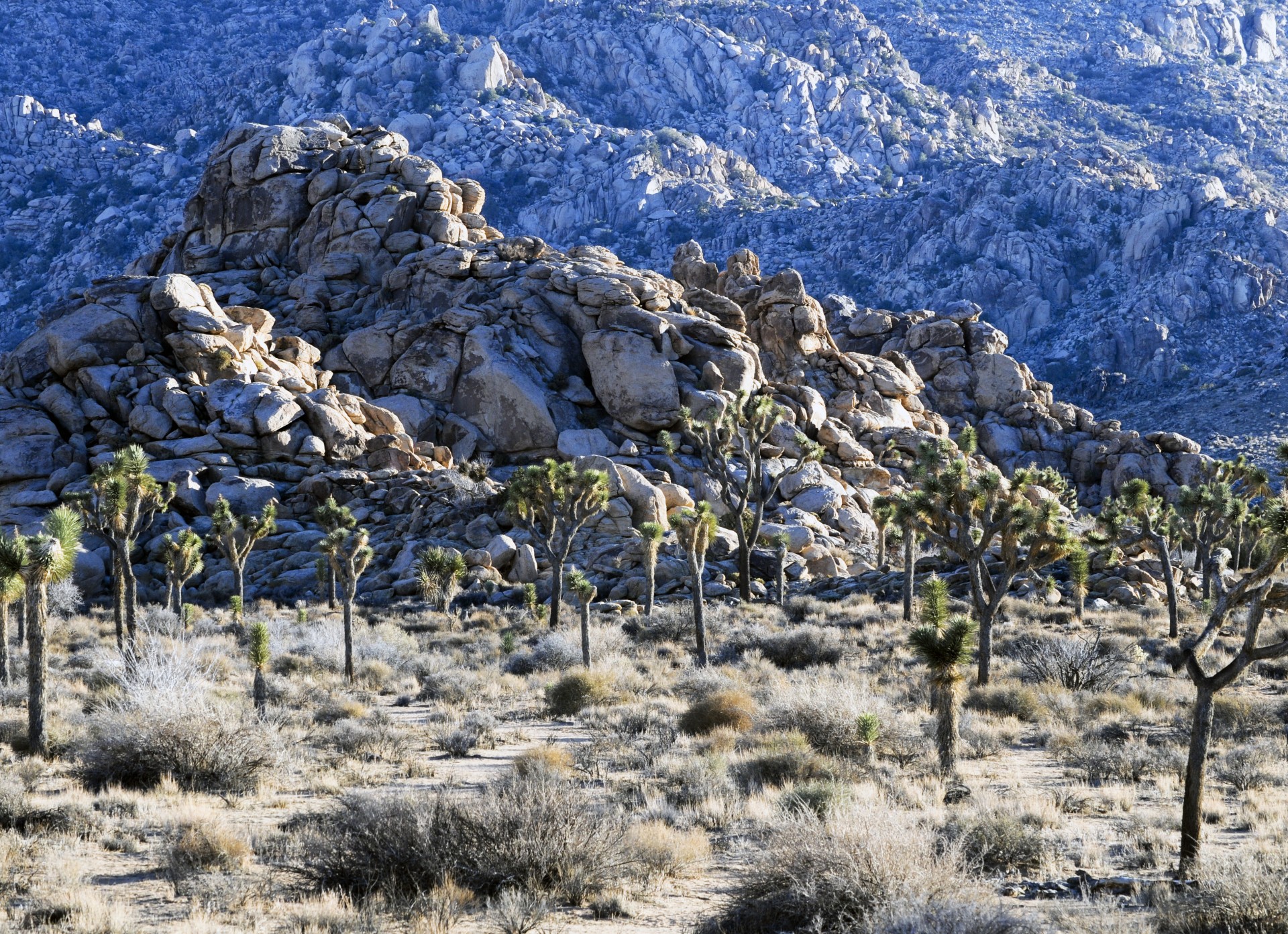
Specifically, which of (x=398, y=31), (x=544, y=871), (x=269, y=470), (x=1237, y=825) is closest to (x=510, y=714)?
(x=544, y=871)

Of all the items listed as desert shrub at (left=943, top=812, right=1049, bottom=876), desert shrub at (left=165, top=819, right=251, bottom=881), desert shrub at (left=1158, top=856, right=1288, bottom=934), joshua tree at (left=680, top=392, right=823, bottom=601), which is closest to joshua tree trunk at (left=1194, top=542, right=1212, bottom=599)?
joshua tree at (left=680, top=392, right=823, bottom=601)

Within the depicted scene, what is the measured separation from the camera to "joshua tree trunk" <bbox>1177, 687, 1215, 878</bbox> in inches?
345

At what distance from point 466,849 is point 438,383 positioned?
43.5 m

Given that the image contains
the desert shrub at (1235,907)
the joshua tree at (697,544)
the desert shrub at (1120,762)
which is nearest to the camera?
the desert shrub at (1235,907)

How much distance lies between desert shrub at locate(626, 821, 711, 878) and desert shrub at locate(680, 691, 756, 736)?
5768mm

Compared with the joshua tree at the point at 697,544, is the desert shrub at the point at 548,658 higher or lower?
lower

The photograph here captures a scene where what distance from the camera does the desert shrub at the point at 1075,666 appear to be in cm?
1969

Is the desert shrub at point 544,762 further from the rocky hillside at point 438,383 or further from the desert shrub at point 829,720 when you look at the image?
the rocky hillside at point 438,383

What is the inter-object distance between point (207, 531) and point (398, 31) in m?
128

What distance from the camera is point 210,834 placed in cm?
894

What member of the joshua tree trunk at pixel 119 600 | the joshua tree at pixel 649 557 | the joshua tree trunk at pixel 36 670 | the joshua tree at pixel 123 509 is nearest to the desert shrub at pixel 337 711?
the joshua tree trunk at pixel 36 670

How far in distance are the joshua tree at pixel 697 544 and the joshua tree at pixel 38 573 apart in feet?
43.6

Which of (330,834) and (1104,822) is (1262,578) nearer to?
(1104,822)

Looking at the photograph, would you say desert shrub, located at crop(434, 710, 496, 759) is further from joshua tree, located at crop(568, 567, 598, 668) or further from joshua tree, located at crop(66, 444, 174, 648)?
joshua tree, located at crop(66, 444, 174, 648)
